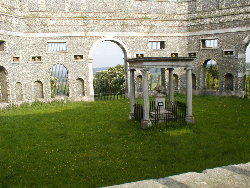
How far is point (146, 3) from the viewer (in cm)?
2403

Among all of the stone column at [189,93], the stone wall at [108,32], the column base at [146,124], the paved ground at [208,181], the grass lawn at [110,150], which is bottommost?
the grass lawn at [110,150]

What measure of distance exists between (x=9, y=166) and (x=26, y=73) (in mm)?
15251

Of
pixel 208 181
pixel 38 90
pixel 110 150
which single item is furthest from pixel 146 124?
pixel 38 90

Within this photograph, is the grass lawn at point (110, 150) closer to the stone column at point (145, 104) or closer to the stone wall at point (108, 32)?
the stone column at point (145, 104)

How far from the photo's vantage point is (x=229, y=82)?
22703 mm

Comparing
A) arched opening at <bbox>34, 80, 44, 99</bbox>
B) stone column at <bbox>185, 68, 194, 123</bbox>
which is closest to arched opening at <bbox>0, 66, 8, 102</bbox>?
arched opening at <bbox>34, 80, 44, 99</bbox>

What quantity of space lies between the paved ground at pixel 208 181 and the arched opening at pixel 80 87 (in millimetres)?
19634

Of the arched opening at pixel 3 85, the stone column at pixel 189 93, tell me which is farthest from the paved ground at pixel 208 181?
the arched opening at pixel 3 85

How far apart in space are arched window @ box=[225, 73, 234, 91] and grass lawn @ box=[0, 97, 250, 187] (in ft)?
31.4

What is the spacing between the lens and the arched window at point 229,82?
22477mm

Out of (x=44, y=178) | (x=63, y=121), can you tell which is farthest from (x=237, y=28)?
(x=44, y=178)

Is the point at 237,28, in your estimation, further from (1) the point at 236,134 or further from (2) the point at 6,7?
(2) the point at 6,7

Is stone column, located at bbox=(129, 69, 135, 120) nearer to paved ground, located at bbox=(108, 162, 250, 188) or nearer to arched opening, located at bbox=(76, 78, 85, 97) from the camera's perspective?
paved ground, located at bbox=(108, 162, 250, 188)

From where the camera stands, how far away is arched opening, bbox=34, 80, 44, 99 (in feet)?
73.7
